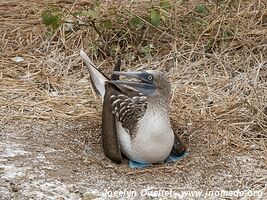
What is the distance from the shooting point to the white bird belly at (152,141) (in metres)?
4.97

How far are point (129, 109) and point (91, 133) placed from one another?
412mm

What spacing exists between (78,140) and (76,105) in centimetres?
63

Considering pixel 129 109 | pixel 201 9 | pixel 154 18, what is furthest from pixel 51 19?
pixel 129 109

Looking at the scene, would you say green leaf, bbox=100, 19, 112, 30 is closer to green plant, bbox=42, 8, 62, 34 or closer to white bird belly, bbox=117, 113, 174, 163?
green plant, bbox=42, 8, 62, 34

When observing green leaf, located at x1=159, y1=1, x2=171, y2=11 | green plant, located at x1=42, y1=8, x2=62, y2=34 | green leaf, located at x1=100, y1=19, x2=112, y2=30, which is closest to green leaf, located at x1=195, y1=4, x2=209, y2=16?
green leaf, located at x1=159, y1=1, x2=171, y2=11

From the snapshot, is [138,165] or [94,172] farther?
[138,165]

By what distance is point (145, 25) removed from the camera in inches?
270

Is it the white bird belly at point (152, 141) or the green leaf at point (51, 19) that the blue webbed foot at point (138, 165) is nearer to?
the white bird belly at point (152, 141)

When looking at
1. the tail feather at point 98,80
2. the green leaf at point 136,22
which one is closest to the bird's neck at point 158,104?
the tail feather at point 98,80

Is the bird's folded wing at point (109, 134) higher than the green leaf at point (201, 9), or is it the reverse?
the green leaf at point (201, 9)

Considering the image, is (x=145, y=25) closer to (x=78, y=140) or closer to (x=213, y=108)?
(x=213, y=108)

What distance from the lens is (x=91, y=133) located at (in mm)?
5496

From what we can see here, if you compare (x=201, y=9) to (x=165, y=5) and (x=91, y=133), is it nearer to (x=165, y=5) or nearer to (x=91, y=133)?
(x=165, y=5)

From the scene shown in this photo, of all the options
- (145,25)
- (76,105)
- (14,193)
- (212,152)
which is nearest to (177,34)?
(145,25)
